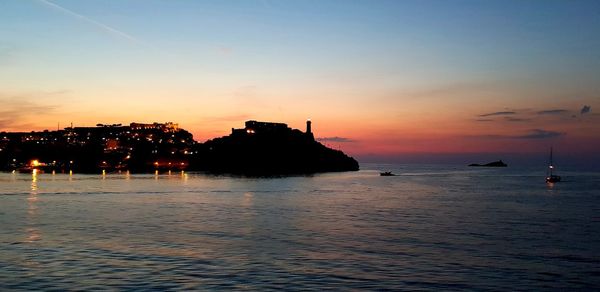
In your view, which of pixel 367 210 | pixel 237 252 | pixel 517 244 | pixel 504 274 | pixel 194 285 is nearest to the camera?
pixel 194 285

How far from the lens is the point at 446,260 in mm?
35562

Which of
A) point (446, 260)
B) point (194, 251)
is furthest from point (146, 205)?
point (446, 260)

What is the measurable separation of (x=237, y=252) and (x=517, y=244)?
890 inches

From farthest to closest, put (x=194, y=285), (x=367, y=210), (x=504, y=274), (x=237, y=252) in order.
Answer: (x=367, y=210)
(x=237, y=252)
(x=504, y=274)
(x=194, y=285)

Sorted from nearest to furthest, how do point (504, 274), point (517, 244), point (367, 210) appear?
point (504, 274) → point (517, 244) → point (367, 210)

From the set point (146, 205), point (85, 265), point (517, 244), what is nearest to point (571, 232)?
point (517, 244)

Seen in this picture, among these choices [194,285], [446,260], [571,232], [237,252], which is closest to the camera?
[194,285]

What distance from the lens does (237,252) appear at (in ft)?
126

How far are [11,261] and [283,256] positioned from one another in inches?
671

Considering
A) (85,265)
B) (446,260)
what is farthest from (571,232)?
(85,265)

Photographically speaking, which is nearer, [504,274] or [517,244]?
[504,274]

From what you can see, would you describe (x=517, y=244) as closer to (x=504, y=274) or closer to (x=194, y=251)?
(x=504, y=274)

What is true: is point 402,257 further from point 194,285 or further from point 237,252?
point 194,285

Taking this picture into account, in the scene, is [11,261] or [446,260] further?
[446,260]
